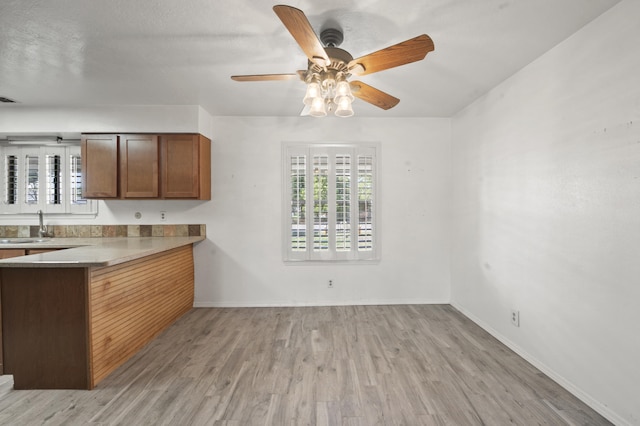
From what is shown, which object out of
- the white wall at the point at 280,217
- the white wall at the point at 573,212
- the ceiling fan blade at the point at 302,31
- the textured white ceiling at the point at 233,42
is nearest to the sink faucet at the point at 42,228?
the white wall at the point at 280,217

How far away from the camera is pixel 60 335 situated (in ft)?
6.54

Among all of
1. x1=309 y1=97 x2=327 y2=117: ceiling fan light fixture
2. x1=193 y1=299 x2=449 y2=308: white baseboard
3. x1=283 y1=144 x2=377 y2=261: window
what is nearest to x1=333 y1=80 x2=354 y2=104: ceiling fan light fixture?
x1=309 y1=97 x2=327 y2=117: ceiling fan light fixture

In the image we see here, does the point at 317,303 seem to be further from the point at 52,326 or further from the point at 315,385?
the point at 52,326

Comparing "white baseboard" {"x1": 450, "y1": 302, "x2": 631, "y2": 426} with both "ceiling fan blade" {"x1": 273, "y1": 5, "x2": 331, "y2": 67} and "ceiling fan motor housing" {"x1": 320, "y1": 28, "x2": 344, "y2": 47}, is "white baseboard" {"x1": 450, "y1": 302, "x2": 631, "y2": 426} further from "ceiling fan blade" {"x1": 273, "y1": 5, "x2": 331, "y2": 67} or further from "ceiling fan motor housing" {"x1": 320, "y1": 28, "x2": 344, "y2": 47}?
"ceiling fan motor housing" {"x1": 320, "y1": 28, "x2": 344, "y2": 47}

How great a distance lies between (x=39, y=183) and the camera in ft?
11.9

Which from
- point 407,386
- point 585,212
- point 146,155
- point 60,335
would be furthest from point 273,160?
point 585,212

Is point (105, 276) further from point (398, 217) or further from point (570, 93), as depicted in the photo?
point (570, 93)

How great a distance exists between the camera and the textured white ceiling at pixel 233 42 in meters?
1.69

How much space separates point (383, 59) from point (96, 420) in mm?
2706

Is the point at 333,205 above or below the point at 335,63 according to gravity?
below

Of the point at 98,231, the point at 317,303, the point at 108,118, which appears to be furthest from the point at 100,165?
the point at 317,303

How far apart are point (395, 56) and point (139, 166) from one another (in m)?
3.12

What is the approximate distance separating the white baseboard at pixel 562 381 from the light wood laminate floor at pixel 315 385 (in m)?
0.05

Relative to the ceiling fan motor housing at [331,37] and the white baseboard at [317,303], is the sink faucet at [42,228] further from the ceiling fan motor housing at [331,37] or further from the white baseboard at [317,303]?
the ceiling fan motor housing at [331,37]
